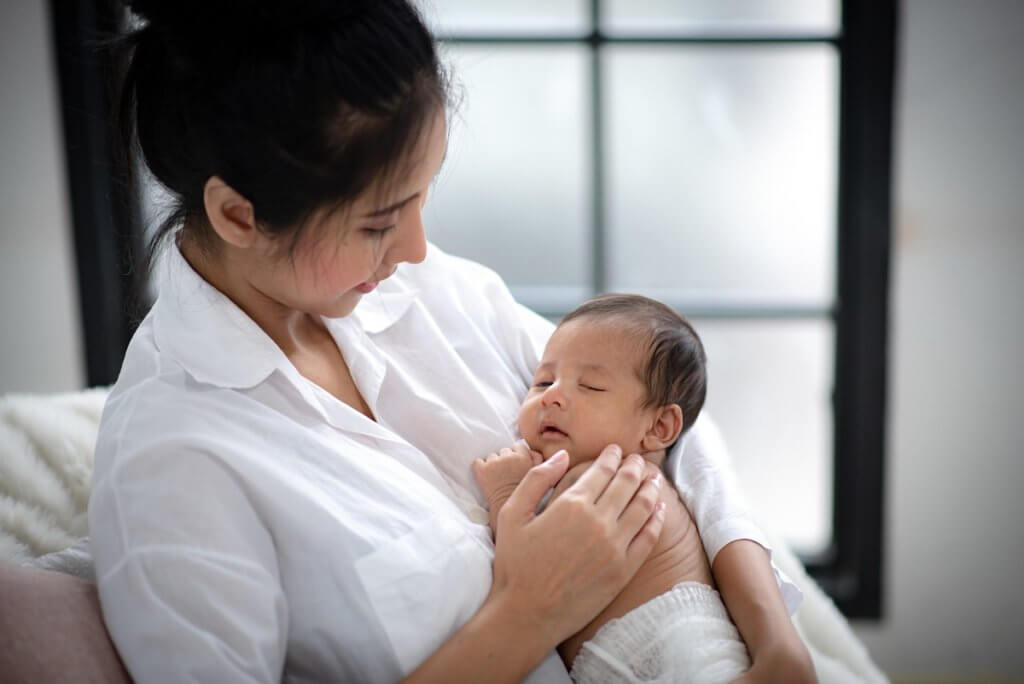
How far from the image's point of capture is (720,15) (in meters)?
2.24

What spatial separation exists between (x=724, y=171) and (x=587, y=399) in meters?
1.28

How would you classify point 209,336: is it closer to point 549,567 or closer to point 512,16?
point 549,567

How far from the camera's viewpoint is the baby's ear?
133 cm

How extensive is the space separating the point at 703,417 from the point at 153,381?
0.92 m

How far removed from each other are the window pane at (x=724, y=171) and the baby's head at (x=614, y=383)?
3.33ft

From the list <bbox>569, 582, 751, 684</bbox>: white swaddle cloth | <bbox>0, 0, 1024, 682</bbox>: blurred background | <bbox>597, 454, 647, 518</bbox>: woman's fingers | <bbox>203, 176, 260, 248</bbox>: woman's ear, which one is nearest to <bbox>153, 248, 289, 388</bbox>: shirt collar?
<bbox>203, 176, 260, 248</bbox>: woman's ear

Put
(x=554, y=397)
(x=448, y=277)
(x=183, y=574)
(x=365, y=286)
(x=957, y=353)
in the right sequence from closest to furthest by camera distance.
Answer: (x=183, y=574) → (x=365, y=286) → (x=554, y=397) → (x=448, y=277) → (x=957, y=353)

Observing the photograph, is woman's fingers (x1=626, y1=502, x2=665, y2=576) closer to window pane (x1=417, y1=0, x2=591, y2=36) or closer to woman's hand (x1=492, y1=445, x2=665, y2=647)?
woman's hand (x1=492, y1=445, x2=665, y2=647)

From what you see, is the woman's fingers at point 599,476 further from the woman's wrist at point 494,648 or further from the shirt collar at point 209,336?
the shirt collar at point 209,336

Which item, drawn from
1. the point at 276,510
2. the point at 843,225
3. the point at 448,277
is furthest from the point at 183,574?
the point at 843,225

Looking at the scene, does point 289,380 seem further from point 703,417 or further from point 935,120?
point 935,120

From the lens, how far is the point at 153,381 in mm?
1003

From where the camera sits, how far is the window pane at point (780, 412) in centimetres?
241

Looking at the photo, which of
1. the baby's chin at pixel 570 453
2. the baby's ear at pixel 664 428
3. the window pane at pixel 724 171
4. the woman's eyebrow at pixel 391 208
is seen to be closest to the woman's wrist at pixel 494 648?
the baby's chin at pixel 570 453
